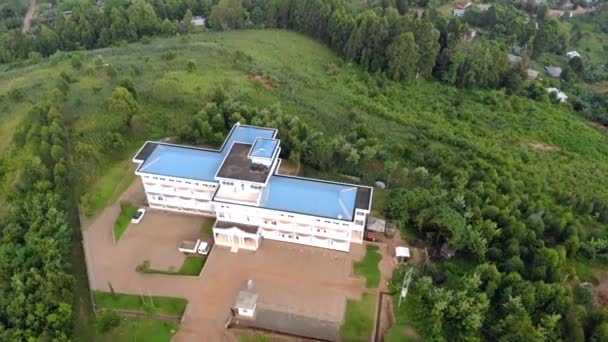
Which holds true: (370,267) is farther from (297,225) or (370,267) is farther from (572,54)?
(572,54)

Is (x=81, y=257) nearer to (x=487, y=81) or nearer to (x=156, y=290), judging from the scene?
(x=156, y=290)

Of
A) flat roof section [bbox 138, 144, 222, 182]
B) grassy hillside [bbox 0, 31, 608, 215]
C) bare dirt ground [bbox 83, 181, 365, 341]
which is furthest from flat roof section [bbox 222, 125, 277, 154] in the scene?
grassy hillside [bbox 0, 31, 608, 215]

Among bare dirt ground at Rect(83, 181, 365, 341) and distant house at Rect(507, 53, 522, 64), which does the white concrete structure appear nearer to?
distant house at Rect(507, 53, 522, 64)

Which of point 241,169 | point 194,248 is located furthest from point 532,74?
point 194,248

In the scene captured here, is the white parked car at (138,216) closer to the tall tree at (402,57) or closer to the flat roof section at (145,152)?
the flat roof section at (145,152)

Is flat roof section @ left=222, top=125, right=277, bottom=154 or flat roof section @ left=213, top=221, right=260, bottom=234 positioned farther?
flat roof section @ left=222, top=125, right=277, bottom=154

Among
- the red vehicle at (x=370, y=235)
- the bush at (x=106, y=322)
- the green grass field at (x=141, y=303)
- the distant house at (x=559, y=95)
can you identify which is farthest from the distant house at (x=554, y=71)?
the bush at (x=106, y=322)
